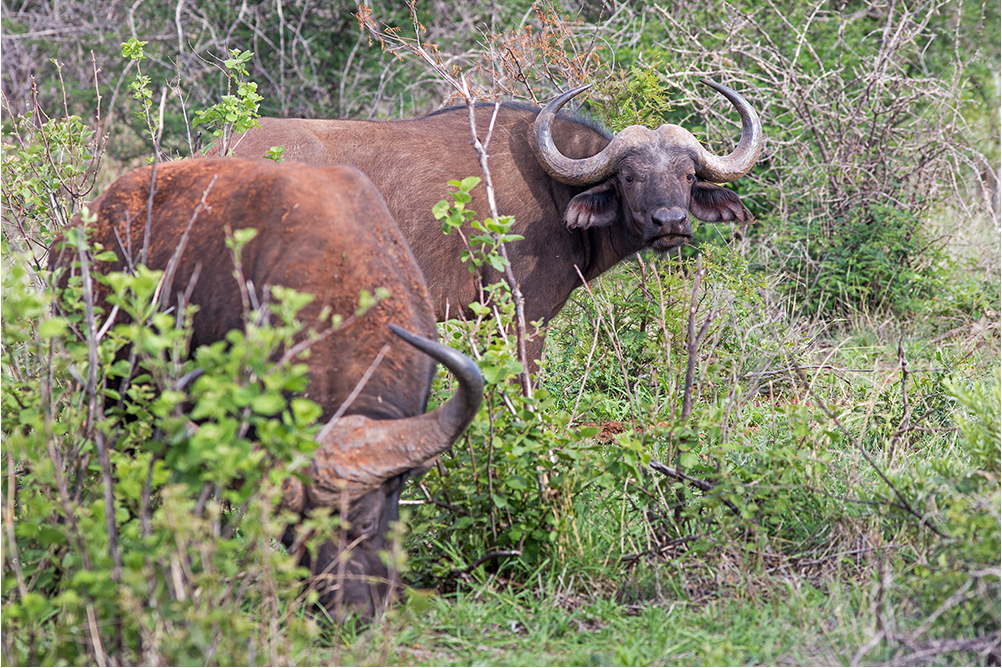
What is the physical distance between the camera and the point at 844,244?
26.1 ft

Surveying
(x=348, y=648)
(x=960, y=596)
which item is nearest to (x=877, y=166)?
(x=960, y=596)

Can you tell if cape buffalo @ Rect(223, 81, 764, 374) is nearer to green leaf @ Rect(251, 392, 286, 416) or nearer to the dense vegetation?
the dense vegetation

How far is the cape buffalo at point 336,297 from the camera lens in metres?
3.32

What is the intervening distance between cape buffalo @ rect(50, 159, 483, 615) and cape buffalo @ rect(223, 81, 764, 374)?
1863 mm

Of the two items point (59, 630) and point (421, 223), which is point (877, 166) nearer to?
point (421, 223)

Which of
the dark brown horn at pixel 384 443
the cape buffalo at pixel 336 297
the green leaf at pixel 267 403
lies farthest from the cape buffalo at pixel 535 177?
the green leaf at pixel 267 403

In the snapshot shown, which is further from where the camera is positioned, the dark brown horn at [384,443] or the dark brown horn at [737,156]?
the dark brown horn at [737,156]

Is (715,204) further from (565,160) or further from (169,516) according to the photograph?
(169,516)

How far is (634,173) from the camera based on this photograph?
6.07 m

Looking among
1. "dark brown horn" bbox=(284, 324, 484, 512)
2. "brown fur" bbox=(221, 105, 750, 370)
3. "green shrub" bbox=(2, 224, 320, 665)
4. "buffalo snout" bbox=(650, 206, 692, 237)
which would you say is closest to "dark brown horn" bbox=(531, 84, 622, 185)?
"brown fur" bbox=(221, 105, 750, 370)

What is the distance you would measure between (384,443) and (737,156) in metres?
4.04

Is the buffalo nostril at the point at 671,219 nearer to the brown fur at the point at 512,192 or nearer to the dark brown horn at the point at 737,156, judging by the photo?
the brown fur at the point at 512,192

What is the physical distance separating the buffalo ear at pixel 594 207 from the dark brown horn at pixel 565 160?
0.08m

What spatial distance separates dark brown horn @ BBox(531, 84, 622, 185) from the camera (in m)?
6.13
